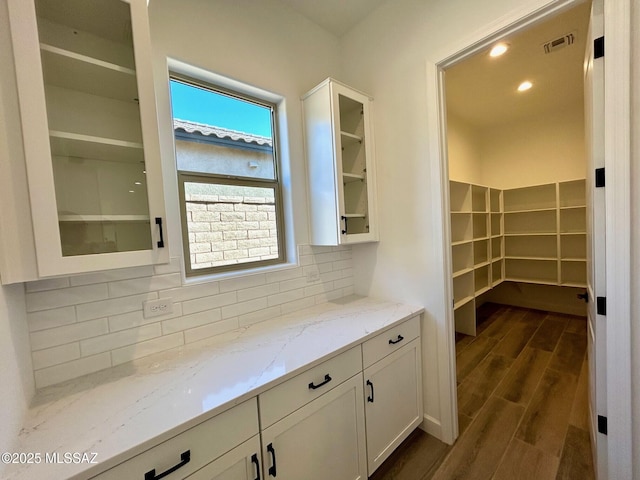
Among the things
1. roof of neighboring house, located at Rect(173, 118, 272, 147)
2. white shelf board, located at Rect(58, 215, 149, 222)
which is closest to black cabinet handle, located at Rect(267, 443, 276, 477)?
white shelf board, located at Rect(58, 215, 149, 222)

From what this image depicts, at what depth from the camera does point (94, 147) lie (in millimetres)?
1062

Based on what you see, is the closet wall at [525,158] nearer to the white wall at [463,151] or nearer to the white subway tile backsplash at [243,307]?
the white wall at [463,151]

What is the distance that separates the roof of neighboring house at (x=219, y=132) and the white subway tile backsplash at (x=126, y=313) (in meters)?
0.79

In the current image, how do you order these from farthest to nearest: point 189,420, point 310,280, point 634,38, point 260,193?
point 310,280 → point 260,193 → point 634,38 → point 189,420

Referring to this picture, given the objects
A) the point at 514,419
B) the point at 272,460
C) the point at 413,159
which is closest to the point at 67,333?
the point at 272,460

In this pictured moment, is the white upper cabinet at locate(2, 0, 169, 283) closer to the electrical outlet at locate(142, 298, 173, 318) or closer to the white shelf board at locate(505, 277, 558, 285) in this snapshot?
the electrical outlet at locate(142, 298, 173, 318)

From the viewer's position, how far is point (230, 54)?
1628 millimetres

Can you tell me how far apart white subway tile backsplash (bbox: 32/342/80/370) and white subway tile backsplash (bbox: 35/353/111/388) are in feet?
0.06

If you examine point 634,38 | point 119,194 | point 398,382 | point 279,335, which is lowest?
point 398,382

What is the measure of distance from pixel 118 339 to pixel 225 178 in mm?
1030

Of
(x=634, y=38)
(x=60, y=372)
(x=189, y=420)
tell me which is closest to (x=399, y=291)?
(x=189, y=420)

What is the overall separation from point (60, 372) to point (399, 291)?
1.88 m

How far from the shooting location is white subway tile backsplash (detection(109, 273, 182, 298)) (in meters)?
1.21

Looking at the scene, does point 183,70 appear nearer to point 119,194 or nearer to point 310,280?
point 119,194
